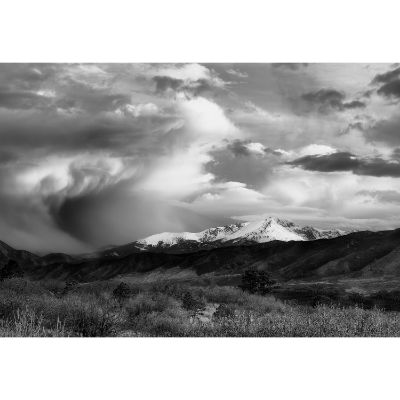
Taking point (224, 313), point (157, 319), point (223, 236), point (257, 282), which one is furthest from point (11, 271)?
point (257, 282)

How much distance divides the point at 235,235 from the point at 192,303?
2.02 meters

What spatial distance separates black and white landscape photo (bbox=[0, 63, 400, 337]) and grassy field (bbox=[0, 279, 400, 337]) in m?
0.13

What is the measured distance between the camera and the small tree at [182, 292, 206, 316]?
11.8 metres

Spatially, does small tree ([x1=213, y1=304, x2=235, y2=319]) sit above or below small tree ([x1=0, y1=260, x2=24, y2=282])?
below

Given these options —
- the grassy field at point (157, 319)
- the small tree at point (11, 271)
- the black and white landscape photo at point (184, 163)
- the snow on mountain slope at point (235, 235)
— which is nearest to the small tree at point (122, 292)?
the black and white landscape photo at point (184, 163)

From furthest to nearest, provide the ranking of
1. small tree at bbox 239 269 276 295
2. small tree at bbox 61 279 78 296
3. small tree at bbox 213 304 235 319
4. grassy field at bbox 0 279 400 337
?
small tree at bbox 239 269 276 295, small tree at bbox 61 279 78 296, small tree at bbox 213 304 235 319, grassy field at bbox 0 279 400 337

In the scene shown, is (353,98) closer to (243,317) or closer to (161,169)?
(161,169)

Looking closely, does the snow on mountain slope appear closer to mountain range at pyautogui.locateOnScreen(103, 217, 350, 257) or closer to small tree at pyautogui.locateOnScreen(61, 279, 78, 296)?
mountain range at pyautogui.locateOnScreen(103, 217, 350, 257)

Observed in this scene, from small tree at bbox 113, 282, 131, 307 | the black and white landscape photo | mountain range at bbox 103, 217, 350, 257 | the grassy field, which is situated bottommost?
the grassy field

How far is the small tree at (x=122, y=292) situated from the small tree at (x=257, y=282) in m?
3.33

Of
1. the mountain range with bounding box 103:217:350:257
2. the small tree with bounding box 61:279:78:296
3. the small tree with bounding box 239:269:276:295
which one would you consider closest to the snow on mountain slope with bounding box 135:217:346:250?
the mountain range with bounding box 103:217:350:257

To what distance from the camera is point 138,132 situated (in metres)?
11.2

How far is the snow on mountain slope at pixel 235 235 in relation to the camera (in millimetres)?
11453

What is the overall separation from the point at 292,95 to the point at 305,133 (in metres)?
0.90
